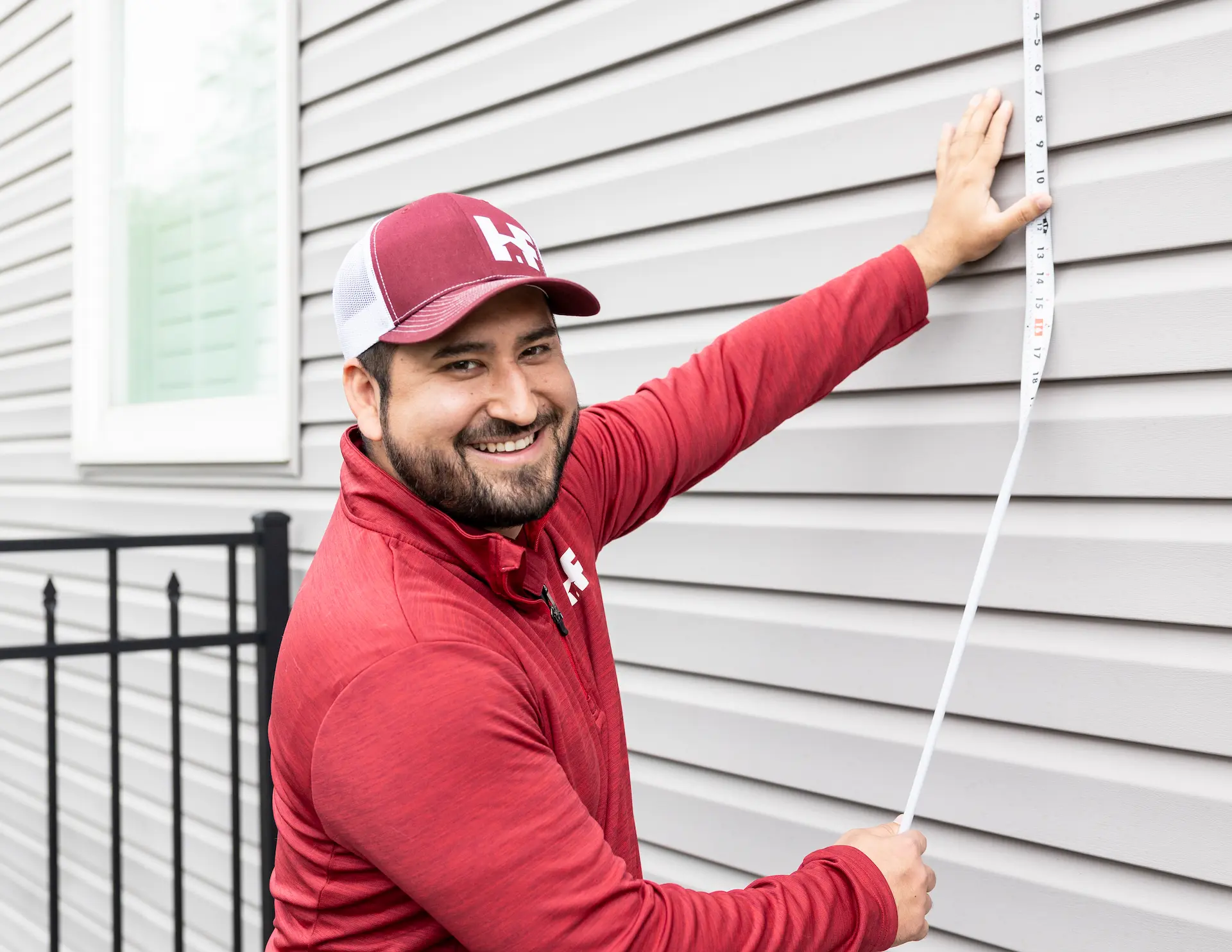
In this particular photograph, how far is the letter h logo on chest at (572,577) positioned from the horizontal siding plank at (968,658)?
0.59 meters

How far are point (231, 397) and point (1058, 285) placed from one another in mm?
3097

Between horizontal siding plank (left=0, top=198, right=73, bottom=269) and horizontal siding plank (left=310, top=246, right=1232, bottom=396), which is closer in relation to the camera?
horizontal siding plank (left=310, top=246, right=1232, bottom=396)

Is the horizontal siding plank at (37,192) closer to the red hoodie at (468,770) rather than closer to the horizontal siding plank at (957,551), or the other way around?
the horizontal siding plank at (957,551)

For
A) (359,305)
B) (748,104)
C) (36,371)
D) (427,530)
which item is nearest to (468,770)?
(427,530)

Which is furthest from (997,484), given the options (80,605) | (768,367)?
(80,605)

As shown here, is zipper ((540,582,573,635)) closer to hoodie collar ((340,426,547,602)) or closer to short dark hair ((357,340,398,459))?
hoodie collar ((340,426,547,602))

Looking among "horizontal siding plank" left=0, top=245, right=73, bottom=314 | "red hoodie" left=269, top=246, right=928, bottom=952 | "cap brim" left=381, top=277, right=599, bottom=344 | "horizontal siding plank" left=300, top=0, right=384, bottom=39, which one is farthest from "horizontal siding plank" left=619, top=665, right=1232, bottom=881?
"horizontal siding plank" left=0, top=245, right=73, bottom=314

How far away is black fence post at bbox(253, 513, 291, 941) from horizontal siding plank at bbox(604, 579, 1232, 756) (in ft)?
4.42

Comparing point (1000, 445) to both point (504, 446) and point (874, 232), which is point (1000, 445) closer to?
point (874, 232)

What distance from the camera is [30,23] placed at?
5312 millimetres

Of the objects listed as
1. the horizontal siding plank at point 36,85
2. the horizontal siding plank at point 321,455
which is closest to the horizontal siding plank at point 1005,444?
the horizontal siding plank at point 321,455

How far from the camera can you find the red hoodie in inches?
53.9

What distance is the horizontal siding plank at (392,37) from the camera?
9.58 feet

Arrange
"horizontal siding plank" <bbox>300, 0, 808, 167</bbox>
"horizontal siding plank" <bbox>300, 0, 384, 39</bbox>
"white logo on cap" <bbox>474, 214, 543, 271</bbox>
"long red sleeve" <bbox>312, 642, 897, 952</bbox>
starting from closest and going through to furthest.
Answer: "long red sleeve" <bbox>312, 642, 897, 952</bbox> < "white logo on cap" <bbox>474, 214, 543, 271</bbox> < "horizontal siding plank" <bbox>300, 0, 808, 167</bbox> < "horizontal siding plank" <bbox>300, 0, 384, 39</bbox>
